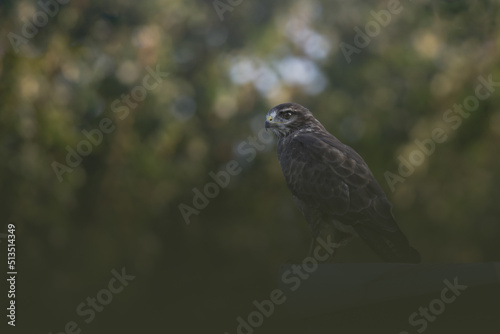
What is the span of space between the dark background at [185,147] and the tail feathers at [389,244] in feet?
12.3

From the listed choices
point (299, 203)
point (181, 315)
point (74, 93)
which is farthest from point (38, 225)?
point (299, 203)

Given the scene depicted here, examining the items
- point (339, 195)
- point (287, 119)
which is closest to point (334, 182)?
point (339, 195)

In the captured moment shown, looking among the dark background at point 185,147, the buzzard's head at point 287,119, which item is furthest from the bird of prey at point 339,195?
the dark background at point 185,147

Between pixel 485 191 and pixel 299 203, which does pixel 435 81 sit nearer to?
pixel 485 191

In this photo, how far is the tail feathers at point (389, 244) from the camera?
14.9 feet

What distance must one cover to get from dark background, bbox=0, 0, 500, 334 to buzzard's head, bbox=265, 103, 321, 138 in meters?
3.14

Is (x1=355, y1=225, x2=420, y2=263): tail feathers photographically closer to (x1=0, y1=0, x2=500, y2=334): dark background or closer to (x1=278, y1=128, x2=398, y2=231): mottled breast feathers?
(x1=278, y1=128, x2=398, y2=231): mottled breast feathers

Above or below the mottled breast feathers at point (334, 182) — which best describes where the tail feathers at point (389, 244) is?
below

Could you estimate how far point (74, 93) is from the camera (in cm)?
816

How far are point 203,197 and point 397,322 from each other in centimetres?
533

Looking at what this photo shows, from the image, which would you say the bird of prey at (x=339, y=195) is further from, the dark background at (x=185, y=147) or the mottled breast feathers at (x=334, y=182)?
the dark background at (x=185, y=147)

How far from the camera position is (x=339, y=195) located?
16.0 ft

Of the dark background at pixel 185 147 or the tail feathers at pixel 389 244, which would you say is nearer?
the tail feathers at pixel 389 244

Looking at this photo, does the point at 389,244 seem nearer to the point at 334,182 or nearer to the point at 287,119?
the point at 334,182
